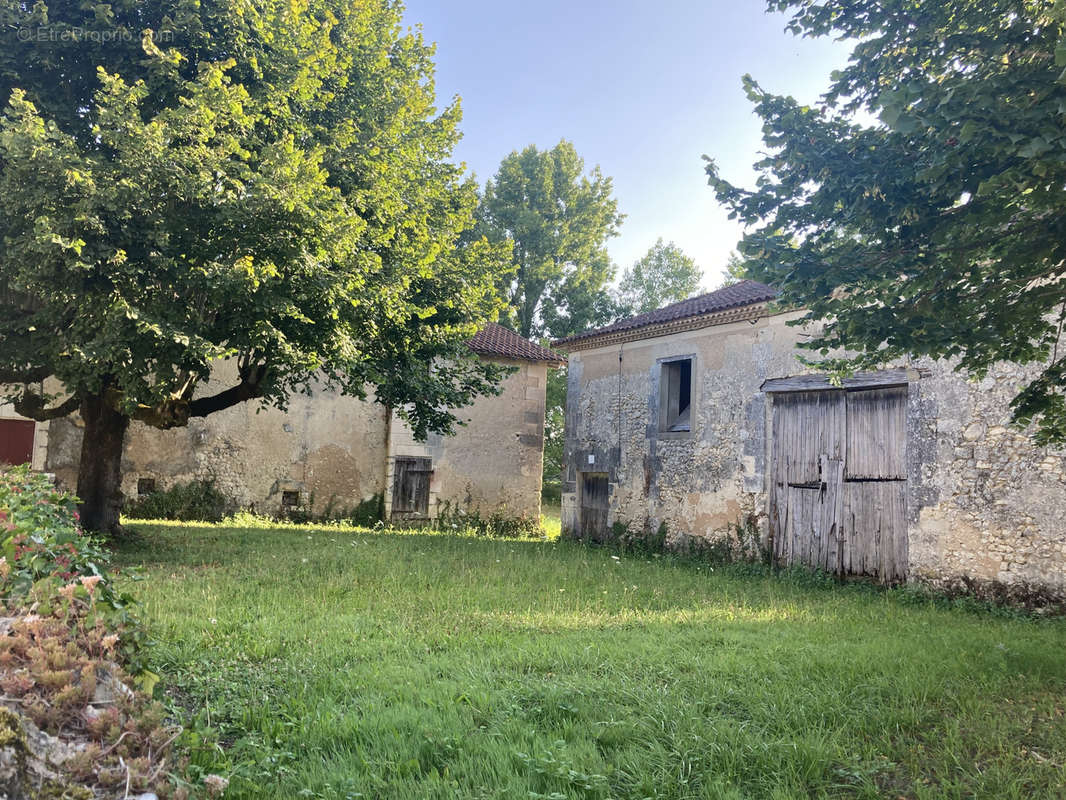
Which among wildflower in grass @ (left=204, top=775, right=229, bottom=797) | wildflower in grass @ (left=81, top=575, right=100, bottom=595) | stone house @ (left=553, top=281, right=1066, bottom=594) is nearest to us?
wildflower in grass @ (left=204, top=775, right=229, bottom=797)

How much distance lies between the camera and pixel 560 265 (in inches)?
1236

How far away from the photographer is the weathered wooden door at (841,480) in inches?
389

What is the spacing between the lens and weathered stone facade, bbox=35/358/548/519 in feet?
48.4

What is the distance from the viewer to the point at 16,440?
14.1 metres

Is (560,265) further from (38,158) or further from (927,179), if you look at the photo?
(927,179)

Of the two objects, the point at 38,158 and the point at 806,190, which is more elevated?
the point at 38,158

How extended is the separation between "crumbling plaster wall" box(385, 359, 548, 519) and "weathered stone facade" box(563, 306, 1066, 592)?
8.31 feet

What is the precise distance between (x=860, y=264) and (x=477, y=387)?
8.13m

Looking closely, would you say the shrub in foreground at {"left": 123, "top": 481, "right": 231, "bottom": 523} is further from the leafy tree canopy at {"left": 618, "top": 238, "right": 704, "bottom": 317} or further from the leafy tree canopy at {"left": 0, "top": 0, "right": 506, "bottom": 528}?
the leafy tree canopy at {"left": 618, "top": 238, "right": 704, "bottom": 317}

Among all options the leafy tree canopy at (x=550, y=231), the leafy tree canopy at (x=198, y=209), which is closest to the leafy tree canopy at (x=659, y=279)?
the leafy tree canopy at (x=550, y=231)

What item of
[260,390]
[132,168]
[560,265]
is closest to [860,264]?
[132,168]

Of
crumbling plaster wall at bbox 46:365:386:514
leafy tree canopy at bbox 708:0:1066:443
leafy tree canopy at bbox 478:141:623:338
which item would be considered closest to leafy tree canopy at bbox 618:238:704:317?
leafy tree canopy at bbox 478:141:623:338

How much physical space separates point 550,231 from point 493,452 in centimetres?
1559

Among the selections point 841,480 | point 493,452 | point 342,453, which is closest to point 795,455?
point 841,480
